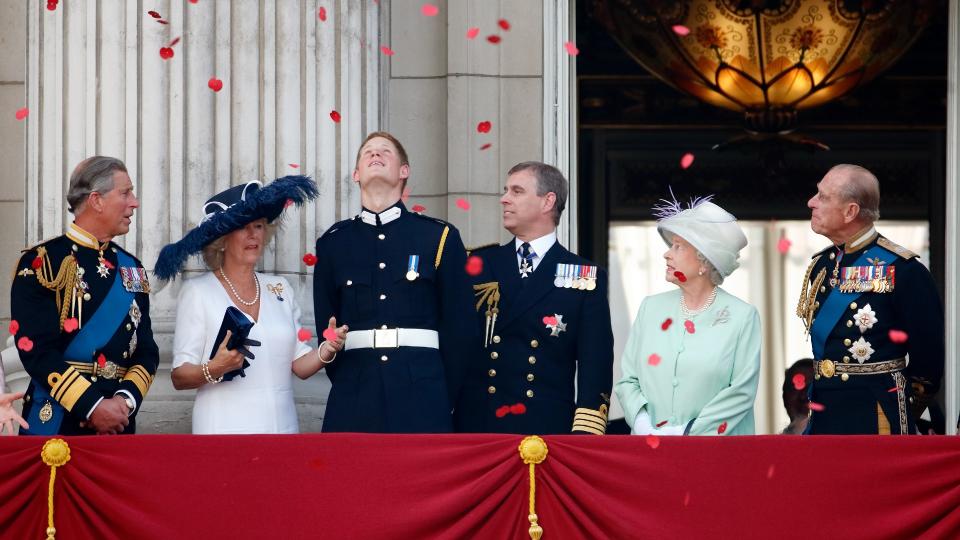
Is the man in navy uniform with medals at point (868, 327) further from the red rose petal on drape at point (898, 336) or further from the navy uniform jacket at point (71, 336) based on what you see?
the navy uniform jacket at point (71, 336)

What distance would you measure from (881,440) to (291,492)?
2102mm

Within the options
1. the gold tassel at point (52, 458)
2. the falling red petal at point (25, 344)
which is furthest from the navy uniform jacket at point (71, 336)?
the gold tassel at point (52, 458)

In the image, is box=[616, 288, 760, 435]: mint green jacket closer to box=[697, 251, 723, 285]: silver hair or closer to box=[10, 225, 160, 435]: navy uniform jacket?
box=[697, 251, 723, 285]: silver hair

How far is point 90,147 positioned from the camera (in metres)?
9.12

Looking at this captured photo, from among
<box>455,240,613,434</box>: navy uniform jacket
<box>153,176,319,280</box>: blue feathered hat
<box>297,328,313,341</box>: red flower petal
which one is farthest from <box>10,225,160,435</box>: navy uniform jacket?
<box>455,240,613,434</box>: navy uniform jacket

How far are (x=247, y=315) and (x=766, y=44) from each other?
5.49 meters

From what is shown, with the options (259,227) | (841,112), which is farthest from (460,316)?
(841,112)

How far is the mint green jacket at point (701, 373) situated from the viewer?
7.76 m

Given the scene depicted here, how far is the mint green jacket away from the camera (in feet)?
25.5

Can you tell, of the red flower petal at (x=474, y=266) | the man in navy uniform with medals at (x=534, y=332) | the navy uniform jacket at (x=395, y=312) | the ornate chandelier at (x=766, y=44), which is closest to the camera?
the navy uniform jacket at (x=395, y=312)

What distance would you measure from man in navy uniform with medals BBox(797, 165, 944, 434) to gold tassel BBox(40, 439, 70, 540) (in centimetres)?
298

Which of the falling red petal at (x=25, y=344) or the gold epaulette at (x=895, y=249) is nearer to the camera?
the falling red petal at (x=25, y=344)

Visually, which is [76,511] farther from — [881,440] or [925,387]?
[925,387]

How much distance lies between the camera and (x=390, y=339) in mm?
7938
